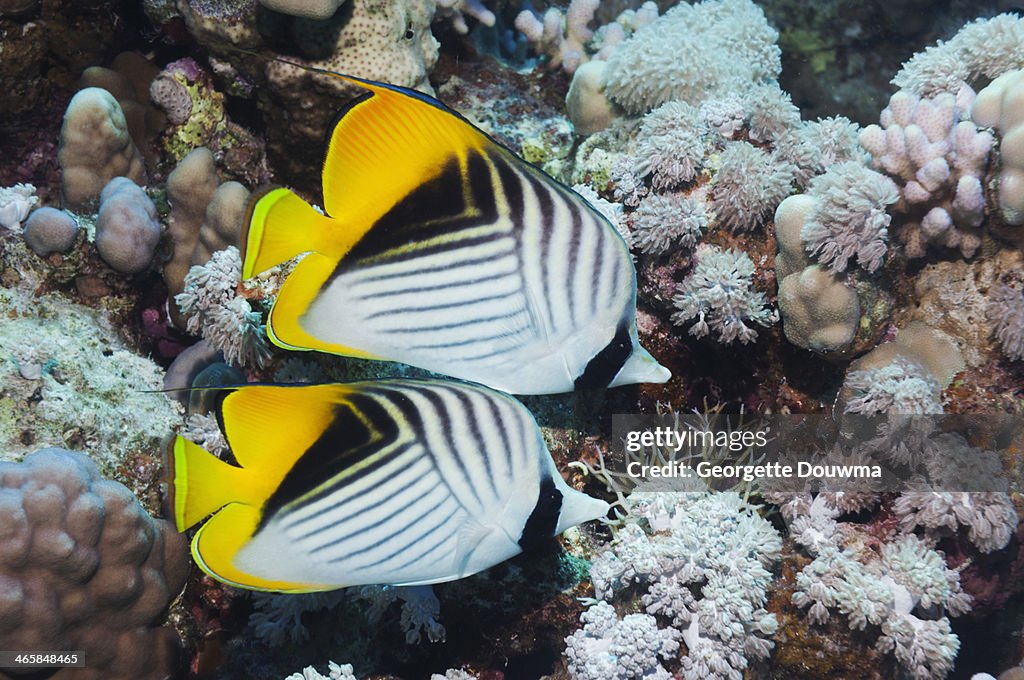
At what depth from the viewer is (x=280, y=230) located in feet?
5.57

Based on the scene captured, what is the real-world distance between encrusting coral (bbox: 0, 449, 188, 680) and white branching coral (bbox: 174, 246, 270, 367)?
64cm

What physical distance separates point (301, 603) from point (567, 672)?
3.52ft

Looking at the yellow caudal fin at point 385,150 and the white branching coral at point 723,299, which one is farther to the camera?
the white branching coral at point 723,299

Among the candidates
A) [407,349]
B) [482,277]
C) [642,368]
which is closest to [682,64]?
[642,368]

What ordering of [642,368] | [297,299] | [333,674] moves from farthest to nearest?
[333,674] < [642,368] < [297,299]

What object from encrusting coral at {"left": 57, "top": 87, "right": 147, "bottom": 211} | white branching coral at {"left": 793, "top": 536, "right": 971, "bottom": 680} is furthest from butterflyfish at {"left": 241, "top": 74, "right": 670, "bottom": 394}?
encrusting coral at {"left": 57, "top": 87, "right": 147, "bottom": 211}

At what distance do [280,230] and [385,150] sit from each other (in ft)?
1.05

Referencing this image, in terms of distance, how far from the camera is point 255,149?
3701mm

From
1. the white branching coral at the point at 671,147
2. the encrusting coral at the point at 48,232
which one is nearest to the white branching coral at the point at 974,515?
the white branching coral at the point at 671,147

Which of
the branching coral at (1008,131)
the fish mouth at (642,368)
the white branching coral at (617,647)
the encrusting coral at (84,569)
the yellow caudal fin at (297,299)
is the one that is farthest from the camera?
the branching coral at (1008,131)

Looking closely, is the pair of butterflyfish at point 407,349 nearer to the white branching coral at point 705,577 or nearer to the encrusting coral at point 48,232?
the white branching coral at point 705,577

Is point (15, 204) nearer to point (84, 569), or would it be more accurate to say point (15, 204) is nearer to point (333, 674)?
point (84, 569)

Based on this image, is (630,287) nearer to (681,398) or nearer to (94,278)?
(681,398)

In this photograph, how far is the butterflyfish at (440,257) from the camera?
1.74 meters
